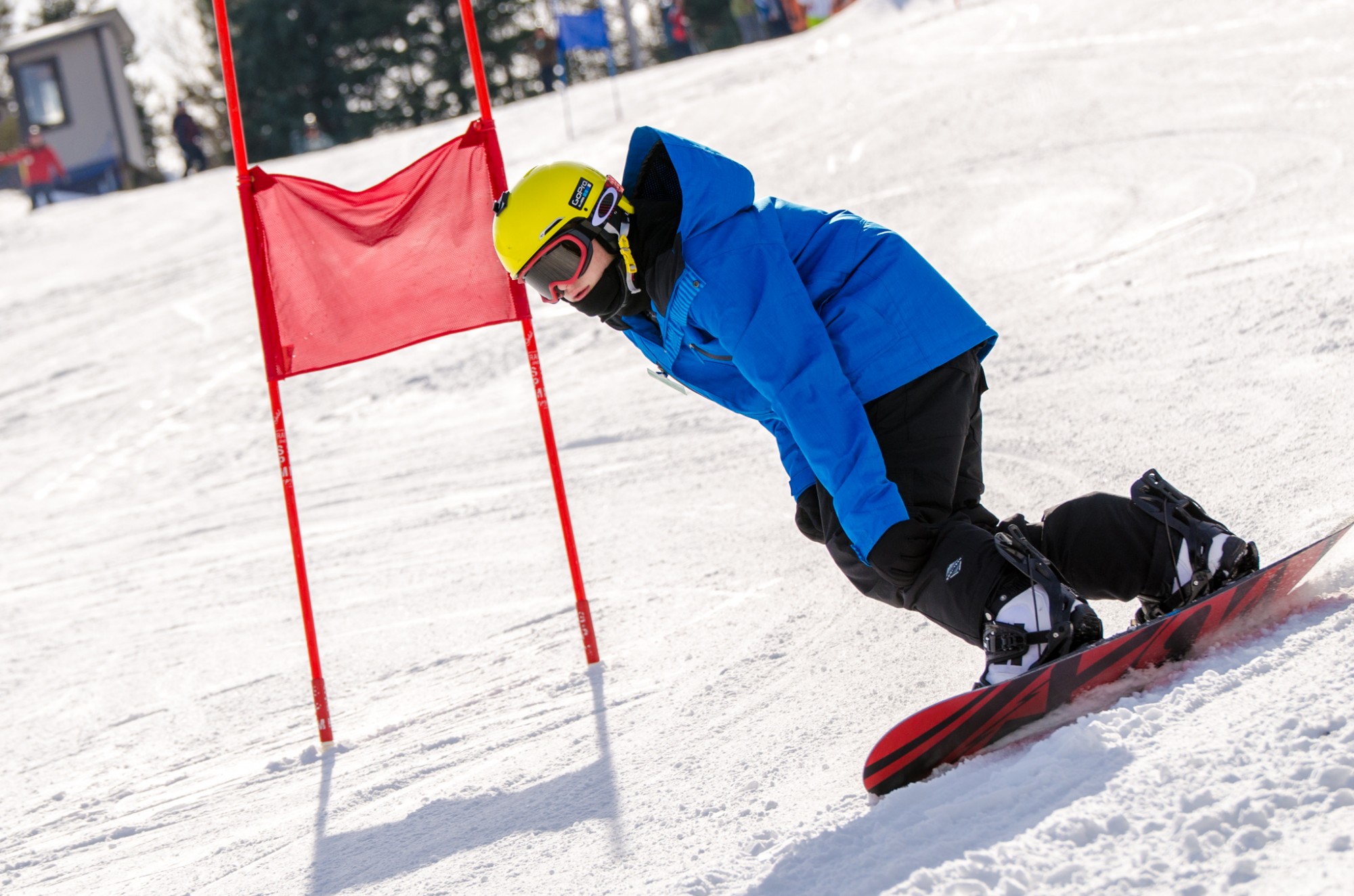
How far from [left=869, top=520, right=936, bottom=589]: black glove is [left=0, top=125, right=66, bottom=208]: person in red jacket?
25213mm

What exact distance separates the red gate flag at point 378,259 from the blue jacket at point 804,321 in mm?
1329

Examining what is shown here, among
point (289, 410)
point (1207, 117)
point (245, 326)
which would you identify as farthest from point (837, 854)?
point (245, 326)

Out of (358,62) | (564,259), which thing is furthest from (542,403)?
(358,62)

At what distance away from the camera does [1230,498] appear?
12.5ft

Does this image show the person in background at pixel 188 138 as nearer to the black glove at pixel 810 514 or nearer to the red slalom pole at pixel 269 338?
the red slalom pole at pixel 269 338

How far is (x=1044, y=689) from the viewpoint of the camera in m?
2.45

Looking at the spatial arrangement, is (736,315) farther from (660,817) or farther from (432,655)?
(432,655)

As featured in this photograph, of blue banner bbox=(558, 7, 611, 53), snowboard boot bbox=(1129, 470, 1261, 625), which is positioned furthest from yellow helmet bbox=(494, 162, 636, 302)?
blue banner bbox=(558, 7, 611, 53)

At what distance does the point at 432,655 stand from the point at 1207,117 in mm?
8024

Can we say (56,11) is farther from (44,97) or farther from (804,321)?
(804,321)

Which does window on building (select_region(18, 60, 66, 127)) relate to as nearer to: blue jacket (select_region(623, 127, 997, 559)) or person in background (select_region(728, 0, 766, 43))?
person in background (select_region(728, 0, 766, 43))

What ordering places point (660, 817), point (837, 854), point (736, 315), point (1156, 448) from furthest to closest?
point (1156, 448) < point (660, 817) < point (736, 315) < point (837, 854)

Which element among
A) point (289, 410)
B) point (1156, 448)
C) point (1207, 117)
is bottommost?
point (289, 410)

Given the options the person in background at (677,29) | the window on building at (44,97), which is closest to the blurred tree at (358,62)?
the person in background at (677,29)
